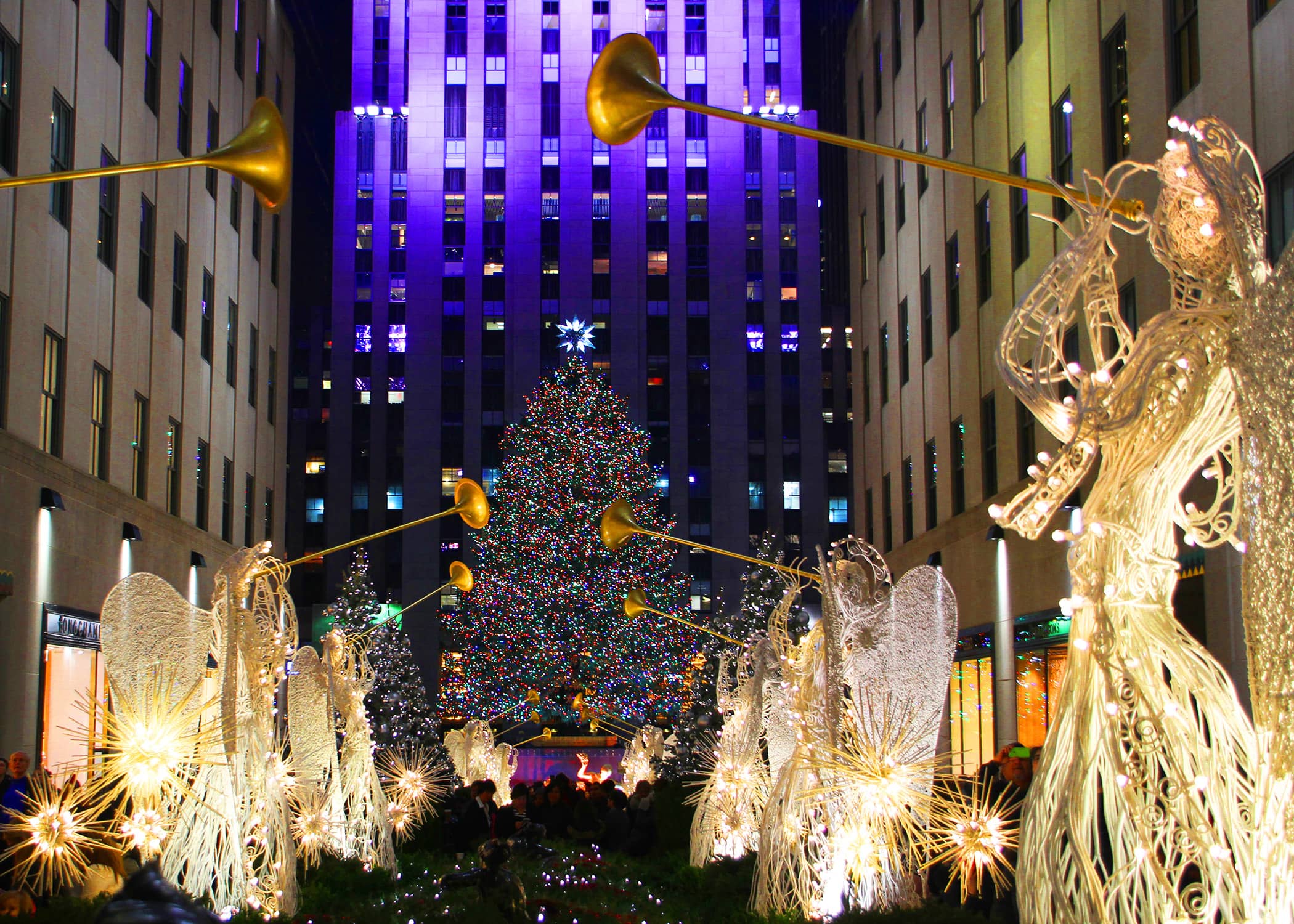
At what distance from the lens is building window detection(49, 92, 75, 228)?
69.5 feet

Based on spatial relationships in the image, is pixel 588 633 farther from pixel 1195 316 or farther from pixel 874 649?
pixel 1195 316

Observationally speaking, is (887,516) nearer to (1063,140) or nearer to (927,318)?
(927,318)

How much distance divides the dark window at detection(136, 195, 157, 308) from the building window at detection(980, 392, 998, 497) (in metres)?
16.1

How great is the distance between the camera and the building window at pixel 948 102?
28844mm

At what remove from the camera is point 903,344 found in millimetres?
33156

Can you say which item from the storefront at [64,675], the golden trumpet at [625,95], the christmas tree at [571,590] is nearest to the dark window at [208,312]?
the storefront at [64,675]

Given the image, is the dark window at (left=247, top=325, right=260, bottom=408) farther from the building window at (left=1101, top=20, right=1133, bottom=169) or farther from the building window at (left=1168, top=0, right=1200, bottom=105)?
the building window at (left=1168, top=0, right=1200, bottom=105)

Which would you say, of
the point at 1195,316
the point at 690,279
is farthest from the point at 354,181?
the point at 1195,316

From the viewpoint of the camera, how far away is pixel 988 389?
25547mm

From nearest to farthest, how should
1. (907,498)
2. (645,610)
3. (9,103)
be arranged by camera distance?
(9,103), (645,610), (907,498)

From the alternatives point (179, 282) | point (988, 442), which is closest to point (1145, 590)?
point (988, 442)

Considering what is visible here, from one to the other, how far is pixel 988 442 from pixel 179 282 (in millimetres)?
16973

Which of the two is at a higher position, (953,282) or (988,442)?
(953,282)

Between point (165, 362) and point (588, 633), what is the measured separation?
18.3 meters
